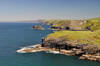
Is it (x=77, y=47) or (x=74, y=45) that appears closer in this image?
(x=77, y=47)

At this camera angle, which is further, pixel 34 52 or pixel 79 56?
pixel 34 52

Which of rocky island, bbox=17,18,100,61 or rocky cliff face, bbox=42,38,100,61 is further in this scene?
rocky island, bbox=17,18,100,61

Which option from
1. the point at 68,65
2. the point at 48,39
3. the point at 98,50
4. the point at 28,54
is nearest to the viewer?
the point at 68,65

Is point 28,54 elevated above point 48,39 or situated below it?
below

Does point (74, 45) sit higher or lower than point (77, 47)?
higher

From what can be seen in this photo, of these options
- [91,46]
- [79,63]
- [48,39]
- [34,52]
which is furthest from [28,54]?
[91,46]

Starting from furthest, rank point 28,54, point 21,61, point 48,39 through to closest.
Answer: point 48,39
point 28,54
point 21,61

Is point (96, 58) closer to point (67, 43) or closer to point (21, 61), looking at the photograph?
point (67, 43)

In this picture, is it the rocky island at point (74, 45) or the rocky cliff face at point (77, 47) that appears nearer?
the rocky cliff face at point (77, 47)
